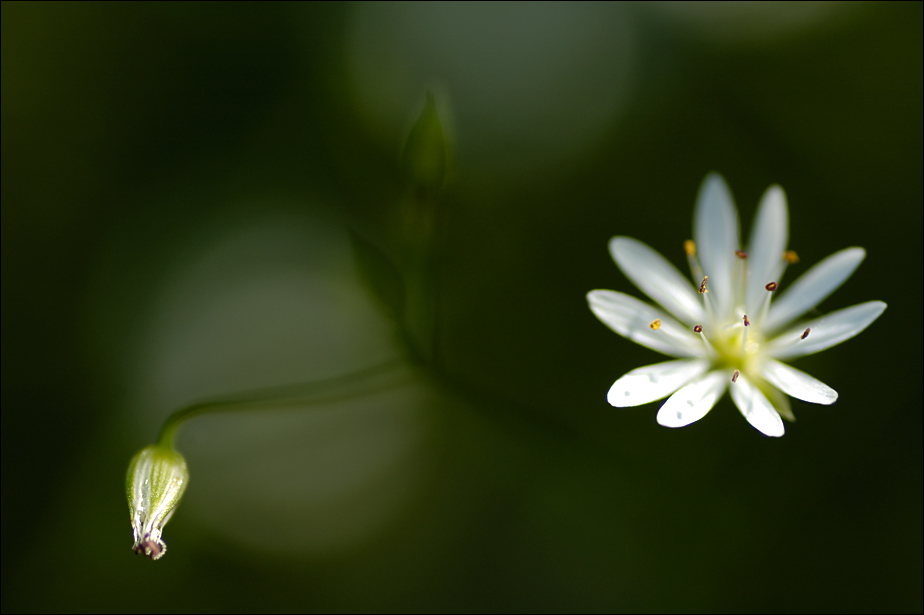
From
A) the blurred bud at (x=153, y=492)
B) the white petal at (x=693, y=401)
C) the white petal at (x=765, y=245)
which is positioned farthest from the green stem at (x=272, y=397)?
the white petal at (x=765, y=245)

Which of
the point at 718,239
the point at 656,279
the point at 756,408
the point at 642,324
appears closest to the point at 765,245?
the point at 718,239

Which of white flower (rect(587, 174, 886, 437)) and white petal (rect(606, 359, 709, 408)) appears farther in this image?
white flower (rect(587, 174, 886, 437))

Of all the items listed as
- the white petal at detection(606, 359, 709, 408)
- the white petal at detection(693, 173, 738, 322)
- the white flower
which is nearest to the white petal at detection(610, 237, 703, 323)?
the white flower

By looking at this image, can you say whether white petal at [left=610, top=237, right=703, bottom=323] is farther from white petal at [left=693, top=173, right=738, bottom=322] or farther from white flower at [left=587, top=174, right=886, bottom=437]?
white petal at [left=693, top=173, right=738, bottom=322]

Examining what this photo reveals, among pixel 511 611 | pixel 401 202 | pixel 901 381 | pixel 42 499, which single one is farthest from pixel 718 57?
pixel 42 499

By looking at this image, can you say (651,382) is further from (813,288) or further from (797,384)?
(813,288)

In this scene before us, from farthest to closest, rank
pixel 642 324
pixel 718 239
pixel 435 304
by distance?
1. pixel 435 304
2. pixel 718 239
3. pixel 642 324
